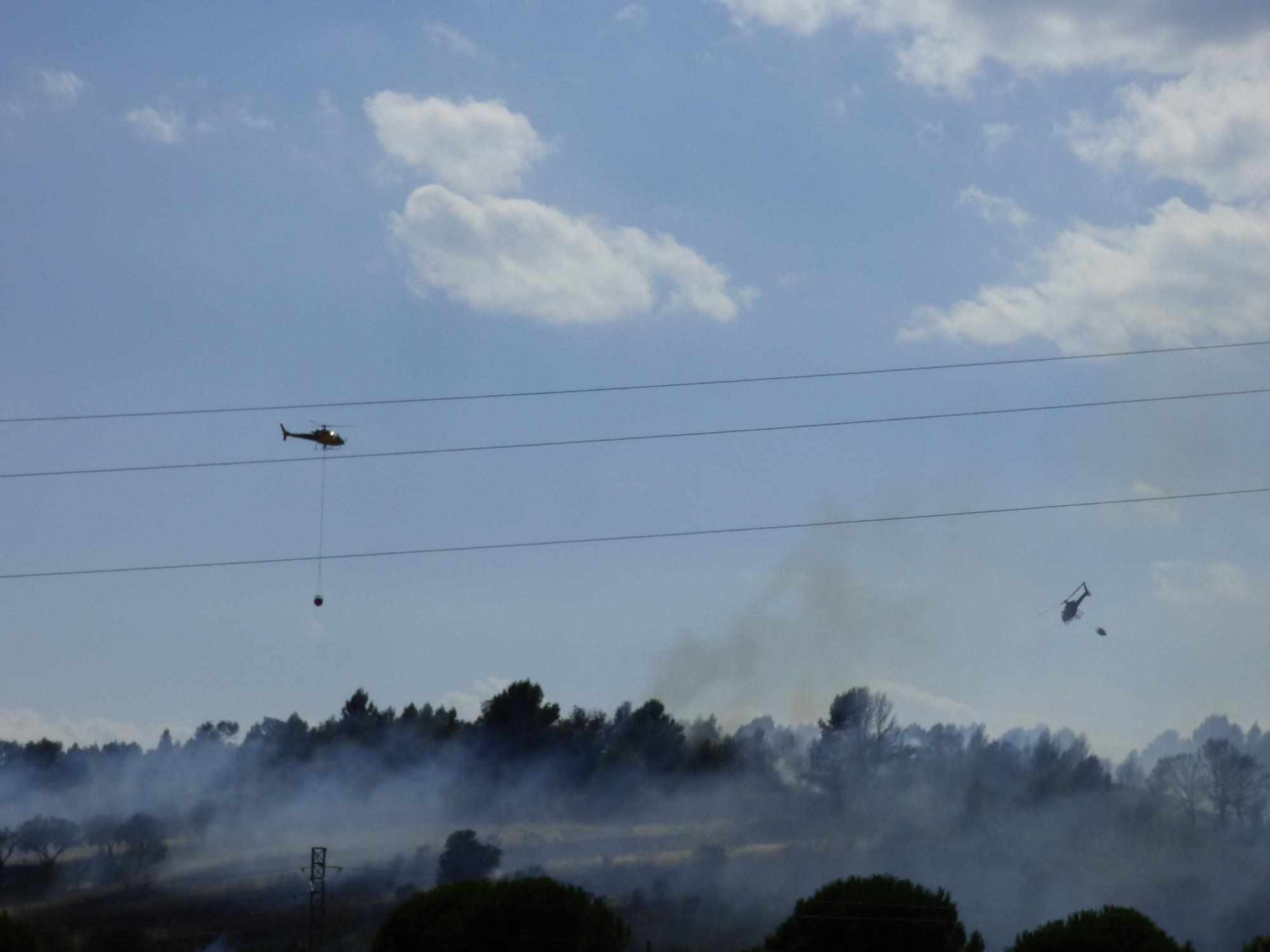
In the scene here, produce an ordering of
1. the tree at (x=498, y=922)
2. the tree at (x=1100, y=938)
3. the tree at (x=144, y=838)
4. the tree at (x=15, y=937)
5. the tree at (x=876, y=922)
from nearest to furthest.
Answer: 1. the tree at (x=1100, y=938)
2. the tree at (x=876, y=922)
3. the tree at (x=498, y=922)
4. the tree at (x=15, y=937)
5. the tree at (x=144, y=838)

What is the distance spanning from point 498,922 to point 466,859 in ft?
170

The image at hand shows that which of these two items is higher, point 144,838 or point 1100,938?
point 1100,938

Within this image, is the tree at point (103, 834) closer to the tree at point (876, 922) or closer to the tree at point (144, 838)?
the tree at point (144, 838)

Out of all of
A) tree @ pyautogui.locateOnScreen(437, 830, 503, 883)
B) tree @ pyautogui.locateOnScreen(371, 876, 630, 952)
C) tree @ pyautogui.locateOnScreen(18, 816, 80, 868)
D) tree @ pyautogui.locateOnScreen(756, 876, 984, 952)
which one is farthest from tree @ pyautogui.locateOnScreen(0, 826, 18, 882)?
tree @ pyautogui.locateOnScreen(756, 876, 984, 952)

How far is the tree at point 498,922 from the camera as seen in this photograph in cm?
6275

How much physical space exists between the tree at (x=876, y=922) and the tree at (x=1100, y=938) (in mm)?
4196

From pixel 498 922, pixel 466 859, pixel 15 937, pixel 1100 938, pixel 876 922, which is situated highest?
pixel 1100 938

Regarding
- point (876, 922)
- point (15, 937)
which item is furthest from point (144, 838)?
point (876, 922)

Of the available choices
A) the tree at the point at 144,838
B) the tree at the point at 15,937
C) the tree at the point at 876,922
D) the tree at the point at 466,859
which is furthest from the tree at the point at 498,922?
the tree at the point at 144,838

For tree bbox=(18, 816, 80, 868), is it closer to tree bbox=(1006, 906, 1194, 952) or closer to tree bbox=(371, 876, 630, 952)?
tree bbox=(371, 876, 630, 952)

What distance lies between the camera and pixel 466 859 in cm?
11300

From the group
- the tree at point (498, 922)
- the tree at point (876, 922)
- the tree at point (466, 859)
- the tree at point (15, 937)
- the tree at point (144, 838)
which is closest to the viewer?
the tree at point (876, 922)

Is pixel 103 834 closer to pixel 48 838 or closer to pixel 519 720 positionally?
pixel 48 838

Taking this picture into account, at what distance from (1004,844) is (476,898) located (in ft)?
252
